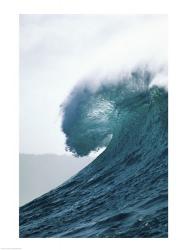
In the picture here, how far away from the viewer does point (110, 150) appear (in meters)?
5.55

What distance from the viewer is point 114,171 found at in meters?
5.54

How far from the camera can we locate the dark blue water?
5.22 meters

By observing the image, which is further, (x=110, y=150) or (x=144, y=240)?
(x=110, y=150)

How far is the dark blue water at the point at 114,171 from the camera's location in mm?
5223
